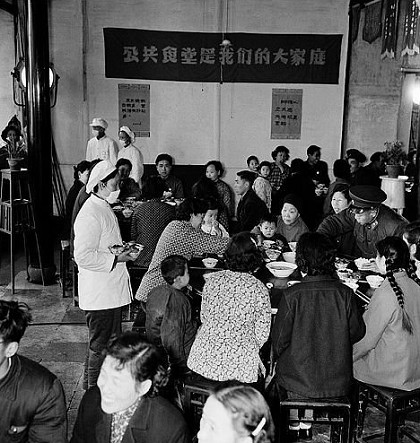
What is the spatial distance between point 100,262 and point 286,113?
24.7 feet

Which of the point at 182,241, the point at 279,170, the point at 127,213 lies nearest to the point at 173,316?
the point at 182,241

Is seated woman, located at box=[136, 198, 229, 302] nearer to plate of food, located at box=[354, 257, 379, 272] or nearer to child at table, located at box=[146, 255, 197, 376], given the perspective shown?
child at table, located at box=[146, 255, 197, 376]

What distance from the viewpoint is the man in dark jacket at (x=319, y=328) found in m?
3.40

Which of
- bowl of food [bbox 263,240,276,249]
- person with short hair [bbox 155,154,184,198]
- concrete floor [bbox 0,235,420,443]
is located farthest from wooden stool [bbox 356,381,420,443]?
person with short hair [bbox 155,154,184,198]

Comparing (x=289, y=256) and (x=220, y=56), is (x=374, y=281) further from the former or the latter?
(x=220, y=56)

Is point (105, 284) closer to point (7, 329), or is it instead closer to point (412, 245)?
point (7, 329)

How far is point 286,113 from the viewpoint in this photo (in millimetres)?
11070

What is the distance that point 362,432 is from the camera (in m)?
4.12

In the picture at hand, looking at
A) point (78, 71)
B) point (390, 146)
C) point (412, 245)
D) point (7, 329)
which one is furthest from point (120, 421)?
point (78, 71)

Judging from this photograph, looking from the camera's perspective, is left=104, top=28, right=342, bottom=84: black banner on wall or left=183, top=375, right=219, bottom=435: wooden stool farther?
left=104, top=28, right=342, bottom=84: black banner on wall

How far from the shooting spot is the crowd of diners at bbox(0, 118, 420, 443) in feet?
7.77

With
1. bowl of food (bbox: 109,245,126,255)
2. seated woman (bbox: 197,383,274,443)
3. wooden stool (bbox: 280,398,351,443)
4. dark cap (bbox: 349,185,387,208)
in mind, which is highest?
dark cap (bbox: 349,185,387,208)

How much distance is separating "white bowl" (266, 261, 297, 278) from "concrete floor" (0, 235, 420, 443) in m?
1.10

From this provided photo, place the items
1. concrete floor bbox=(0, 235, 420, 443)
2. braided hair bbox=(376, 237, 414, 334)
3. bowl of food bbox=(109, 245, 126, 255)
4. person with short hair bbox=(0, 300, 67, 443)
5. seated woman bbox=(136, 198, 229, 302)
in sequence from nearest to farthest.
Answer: person with short hair bbox=(0, 300, 67, 443)
braided hair bbox=(376, 237, 414, 334)
bowl of food bbox=(109, 245, 126, 255)
concrete floor bbox=(0, 235, 420, 443)
seated woman bbox=(136, 198, 229, 302)
